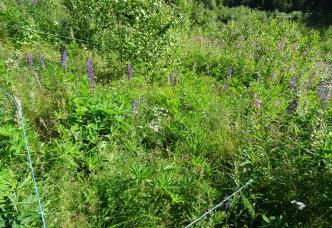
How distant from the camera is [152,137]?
3736 mm

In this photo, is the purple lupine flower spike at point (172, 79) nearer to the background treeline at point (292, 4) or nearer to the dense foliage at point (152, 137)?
the dense foliage at point (152, 137)

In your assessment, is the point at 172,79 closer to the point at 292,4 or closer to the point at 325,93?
the point at 325,93

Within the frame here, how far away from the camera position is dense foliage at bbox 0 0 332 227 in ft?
8.62

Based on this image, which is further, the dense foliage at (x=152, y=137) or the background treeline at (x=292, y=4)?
the background treeline at (x=292, y=4)

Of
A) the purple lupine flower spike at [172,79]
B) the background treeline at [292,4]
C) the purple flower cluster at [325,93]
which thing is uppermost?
the purple flower cluster at [325,93]

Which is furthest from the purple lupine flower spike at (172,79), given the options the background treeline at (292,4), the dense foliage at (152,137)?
the background treeline at (292,4)

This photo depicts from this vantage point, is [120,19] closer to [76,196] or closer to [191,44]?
[191,44]

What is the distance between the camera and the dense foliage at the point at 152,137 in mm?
2627

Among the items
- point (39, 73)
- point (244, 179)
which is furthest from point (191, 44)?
point (244, 179)

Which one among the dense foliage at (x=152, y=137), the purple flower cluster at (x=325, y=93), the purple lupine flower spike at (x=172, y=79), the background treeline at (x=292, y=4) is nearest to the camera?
the dense foliage at (x=152, y=137)

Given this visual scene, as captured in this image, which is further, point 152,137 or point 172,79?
point 172,79

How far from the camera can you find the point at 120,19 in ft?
18.2

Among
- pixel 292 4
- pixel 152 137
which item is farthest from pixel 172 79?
pixel 292 4

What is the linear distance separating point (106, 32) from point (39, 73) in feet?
5.45
